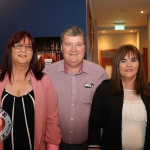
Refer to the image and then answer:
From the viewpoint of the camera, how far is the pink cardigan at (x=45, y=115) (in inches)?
62.3

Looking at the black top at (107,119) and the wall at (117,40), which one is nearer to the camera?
the black top at (107,119)

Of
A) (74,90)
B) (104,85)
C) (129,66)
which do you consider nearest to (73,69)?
(74,90)

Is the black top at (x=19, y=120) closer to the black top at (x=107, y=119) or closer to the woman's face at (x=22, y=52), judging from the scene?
the woman's face at (x=22, y=52)

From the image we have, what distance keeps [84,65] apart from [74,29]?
374mm

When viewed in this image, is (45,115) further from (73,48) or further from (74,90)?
(73,48)

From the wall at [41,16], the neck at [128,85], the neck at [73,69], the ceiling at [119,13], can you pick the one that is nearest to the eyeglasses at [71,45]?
the neck at [73,69]

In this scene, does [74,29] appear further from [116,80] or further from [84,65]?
[116,80]

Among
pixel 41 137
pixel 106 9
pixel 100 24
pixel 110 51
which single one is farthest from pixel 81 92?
pixel 110 51

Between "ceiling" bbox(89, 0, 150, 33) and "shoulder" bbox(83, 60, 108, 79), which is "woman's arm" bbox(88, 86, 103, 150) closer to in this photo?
"shoulder" bbox(83, 60, 108, 79)

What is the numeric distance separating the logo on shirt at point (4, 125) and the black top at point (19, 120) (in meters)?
0.03

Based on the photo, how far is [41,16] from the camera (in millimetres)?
3268

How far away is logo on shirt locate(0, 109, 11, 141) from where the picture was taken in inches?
60.1

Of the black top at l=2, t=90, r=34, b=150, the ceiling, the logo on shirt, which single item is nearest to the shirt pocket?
the black top at l=2, t=90, r=34, b=150

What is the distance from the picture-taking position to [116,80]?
188 cm
